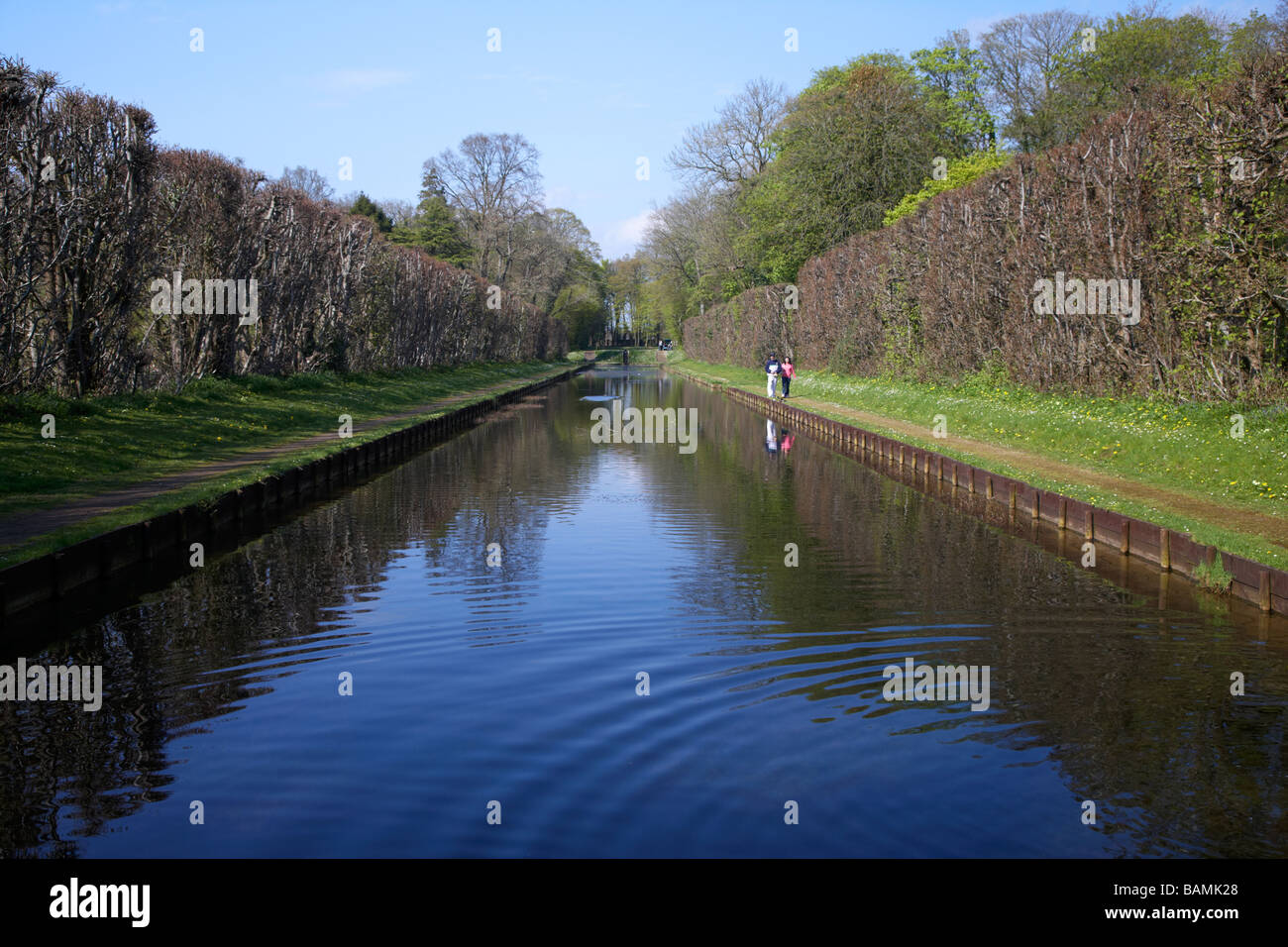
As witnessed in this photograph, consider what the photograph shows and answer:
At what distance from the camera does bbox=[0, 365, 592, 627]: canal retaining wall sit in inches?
360

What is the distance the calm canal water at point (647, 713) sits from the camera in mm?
5172

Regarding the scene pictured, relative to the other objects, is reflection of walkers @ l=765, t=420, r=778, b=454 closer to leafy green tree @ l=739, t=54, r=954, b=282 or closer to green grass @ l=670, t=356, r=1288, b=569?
green grass @ l=670, t=356, r=1288, b=569

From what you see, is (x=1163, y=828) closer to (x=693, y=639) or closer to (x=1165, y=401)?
(x=693, y=639)

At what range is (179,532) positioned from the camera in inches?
475

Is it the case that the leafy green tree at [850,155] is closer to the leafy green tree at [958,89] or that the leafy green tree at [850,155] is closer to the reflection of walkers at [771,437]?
the leafy green tree at [958,89]

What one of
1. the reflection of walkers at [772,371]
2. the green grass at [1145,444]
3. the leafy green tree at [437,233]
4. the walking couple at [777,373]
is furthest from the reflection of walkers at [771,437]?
the leafy green tree at [437,233]

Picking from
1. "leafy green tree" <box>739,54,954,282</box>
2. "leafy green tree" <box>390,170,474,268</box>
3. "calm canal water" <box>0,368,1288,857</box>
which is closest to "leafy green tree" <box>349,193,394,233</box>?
"leafy green tree" <box>390,170,474,268</box>

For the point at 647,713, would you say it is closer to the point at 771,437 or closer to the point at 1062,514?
the point at 1062,514

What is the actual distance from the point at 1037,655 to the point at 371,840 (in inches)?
196

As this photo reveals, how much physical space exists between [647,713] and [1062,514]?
8226 millimetres

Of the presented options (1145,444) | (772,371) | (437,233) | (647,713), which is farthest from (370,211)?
Result: (647,713)

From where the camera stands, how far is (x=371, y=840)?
504cm

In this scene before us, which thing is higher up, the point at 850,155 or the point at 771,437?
the point at 850,155

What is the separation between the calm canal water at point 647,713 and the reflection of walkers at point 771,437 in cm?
1140
